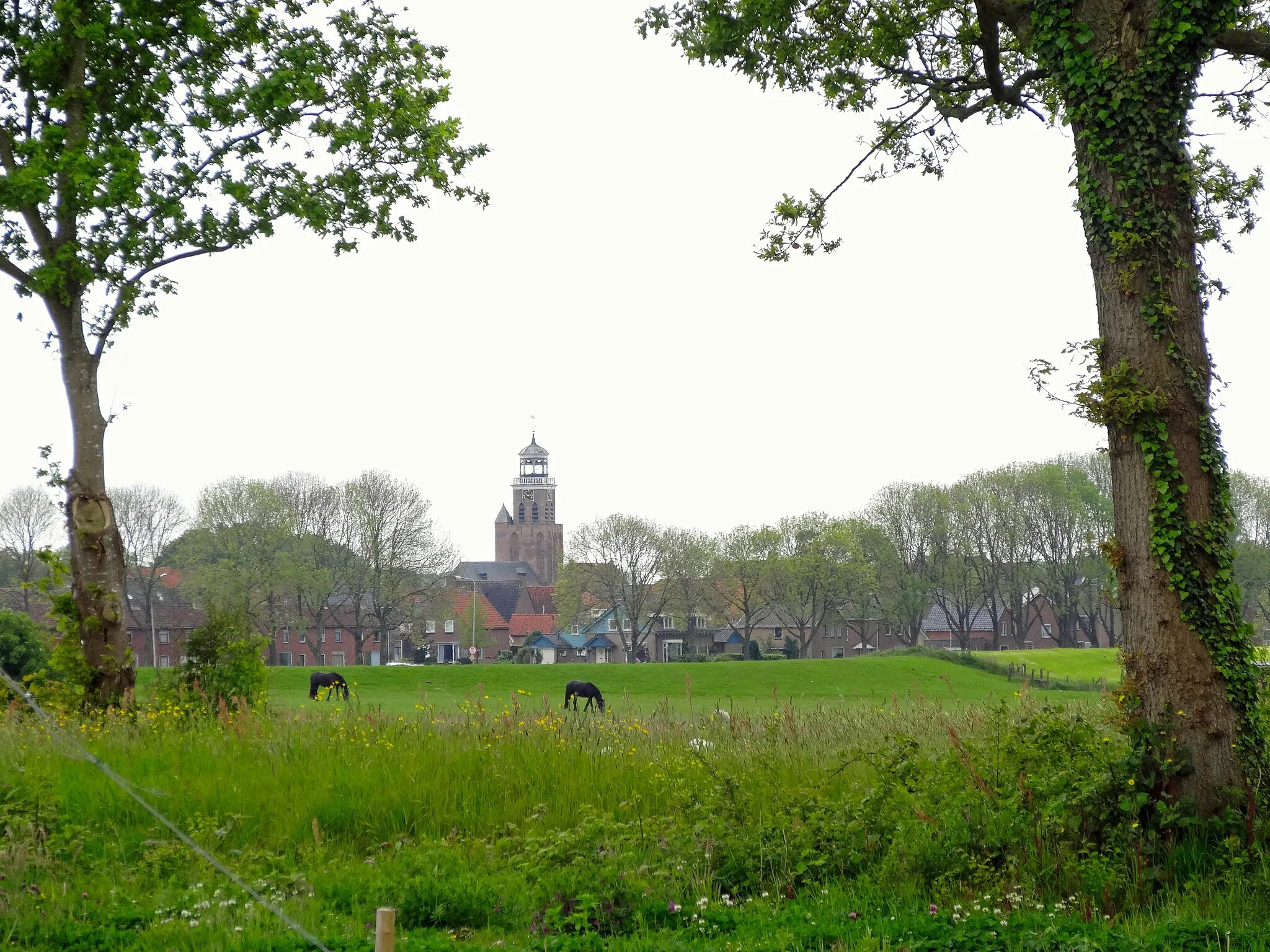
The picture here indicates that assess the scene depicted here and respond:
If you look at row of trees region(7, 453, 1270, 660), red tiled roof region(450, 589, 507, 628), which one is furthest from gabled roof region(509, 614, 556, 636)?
row of trees region(7, 453, 1270, 660)

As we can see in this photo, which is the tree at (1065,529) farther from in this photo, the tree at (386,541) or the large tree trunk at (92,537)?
the large tree trunk at (92,537)

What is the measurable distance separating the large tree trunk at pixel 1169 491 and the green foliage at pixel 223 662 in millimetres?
10757

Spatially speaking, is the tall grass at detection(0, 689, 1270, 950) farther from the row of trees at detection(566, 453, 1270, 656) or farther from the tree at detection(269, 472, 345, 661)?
the row of trees at detection(566, 453, 1270, 656)

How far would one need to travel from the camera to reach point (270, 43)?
1517cm

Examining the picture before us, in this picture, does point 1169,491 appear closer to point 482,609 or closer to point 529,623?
point 482,609

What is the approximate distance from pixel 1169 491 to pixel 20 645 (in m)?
24.0

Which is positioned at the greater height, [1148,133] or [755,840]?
[1148,133]

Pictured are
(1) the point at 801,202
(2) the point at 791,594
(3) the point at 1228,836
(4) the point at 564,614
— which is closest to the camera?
(3) the point at 1228,836

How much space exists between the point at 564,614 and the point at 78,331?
62.9 meters

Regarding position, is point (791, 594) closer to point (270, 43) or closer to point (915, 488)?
point (915, 488)

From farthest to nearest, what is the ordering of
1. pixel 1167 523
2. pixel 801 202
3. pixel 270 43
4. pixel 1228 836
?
1. pixel 270 43
2. pixel 801 202
3. pixel 1167 523
4. pixel 1228 836

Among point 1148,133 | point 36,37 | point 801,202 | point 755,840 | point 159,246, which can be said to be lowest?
point 755,840

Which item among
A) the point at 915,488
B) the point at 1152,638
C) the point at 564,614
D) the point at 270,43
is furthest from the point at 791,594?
the point at 1152,638

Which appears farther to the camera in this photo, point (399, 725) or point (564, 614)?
point (564, 614)
